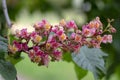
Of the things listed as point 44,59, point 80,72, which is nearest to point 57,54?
point 44,59

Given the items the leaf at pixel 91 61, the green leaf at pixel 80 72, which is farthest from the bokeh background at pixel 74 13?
the leaf at pixel 91 61

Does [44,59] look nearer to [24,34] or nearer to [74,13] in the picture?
[24,34]

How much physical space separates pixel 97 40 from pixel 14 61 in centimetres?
29

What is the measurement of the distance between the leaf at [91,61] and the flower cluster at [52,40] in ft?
0.34

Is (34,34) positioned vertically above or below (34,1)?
below

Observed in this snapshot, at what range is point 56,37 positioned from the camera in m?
0.97

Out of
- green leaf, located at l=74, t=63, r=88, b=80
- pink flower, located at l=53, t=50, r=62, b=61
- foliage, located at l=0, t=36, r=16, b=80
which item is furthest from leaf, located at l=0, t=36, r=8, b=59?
green leaf, located at l=74, t=63, r=88, b=80

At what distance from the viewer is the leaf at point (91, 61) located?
3.62 feet

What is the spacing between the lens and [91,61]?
114 centimetres

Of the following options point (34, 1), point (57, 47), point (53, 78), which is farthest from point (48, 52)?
point (53, 78)

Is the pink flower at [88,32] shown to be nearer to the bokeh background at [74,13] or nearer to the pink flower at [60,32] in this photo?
the pink flower at [60,32]

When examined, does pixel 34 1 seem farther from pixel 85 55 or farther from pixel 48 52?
pixel 48 52

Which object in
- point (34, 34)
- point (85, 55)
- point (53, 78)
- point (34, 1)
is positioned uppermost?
point (34, 1)

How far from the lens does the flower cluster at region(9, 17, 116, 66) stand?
96 centimetres
